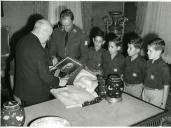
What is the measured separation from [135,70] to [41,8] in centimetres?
303

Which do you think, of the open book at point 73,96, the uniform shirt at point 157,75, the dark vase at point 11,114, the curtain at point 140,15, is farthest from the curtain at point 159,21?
the dark vase at point 11,114

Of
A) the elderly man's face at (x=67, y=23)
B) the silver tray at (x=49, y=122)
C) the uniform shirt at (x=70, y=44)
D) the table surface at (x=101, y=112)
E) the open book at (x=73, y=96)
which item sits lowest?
the table surface at (x=101, y=112)

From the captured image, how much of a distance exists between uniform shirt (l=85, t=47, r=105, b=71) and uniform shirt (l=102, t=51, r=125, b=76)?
15 centimetres

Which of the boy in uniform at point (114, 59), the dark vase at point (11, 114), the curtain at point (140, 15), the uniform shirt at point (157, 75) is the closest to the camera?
the dark vase at point (11, 114)

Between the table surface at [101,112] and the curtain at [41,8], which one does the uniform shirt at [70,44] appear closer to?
the table surface at [101,112]

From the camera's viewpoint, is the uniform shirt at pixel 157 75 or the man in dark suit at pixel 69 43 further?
the man in dark suit at pixel 69 43

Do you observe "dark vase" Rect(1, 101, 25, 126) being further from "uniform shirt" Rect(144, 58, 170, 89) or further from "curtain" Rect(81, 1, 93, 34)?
"curtain" Rect(81, 1, 93, 34)

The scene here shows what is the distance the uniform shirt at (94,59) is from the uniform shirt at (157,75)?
77cm

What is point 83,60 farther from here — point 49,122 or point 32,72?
point 49,122

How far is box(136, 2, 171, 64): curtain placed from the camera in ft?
19.5

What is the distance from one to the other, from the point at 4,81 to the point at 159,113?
3444 millimetres

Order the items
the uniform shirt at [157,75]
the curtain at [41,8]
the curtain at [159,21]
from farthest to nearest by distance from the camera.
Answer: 1. the curtain at [159,21]
2. the curtain at [41,8]
3. the uniform shirt at [157,75]

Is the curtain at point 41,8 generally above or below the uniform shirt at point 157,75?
above

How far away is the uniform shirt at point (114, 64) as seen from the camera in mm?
3324
